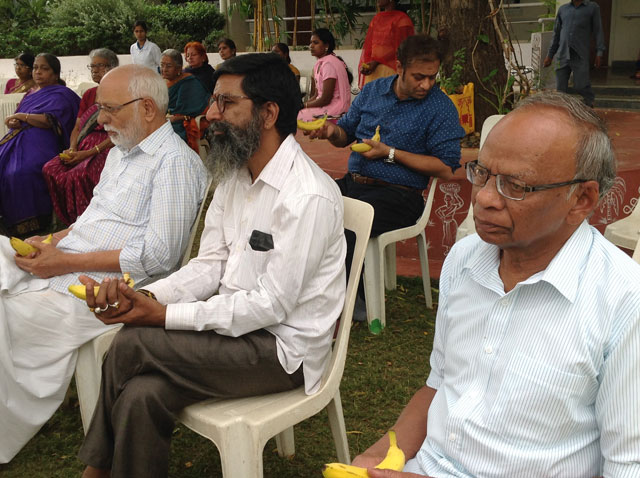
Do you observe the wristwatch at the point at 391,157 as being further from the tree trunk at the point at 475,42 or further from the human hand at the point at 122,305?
the tree trunk at the point at 475,42

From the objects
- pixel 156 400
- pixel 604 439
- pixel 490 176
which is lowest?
pixel 156 400

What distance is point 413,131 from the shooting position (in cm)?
390

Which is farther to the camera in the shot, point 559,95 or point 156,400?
point 156,400

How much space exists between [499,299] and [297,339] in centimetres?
83

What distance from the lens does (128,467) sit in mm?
2008

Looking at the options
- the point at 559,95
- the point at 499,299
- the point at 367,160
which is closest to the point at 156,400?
the point at 499,299

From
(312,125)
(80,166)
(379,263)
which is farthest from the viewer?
(80,166)

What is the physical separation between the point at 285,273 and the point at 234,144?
536 millimetres

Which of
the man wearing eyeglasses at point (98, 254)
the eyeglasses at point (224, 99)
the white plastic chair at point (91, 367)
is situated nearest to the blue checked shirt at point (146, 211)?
the man wearing eyeglasses at point (98, 254)

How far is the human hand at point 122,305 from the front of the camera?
207 centimetres

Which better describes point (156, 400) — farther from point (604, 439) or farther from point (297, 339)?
point (604, 439)

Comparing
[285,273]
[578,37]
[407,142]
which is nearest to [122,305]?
[285,273]

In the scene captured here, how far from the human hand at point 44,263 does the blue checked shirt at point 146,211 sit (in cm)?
4

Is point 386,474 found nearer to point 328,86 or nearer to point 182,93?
point 328,86
